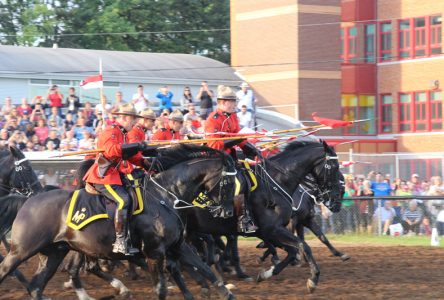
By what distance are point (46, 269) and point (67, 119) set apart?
441 inches

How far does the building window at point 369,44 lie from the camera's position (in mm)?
38250

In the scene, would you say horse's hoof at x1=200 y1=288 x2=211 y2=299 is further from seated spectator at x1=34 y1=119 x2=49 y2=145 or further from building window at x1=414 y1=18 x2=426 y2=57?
building window at x1=414 y1=18 x2=426 y2=57

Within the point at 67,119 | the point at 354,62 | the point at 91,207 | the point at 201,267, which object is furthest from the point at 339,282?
the point at 354,62

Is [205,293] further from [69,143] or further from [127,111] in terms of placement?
[69,143]

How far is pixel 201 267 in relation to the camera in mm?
10617

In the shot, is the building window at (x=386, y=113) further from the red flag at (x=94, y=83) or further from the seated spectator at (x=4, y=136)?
the seated spectator at (x=4, y=136)

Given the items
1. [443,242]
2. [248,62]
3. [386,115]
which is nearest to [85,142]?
[443,242]

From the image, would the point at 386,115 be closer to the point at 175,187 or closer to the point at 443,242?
the point at 443,242

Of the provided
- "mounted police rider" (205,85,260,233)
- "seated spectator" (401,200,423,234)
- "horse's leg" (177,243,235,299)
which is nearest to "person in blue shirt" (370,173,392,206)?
"seated spectator" (401,200,423,234)

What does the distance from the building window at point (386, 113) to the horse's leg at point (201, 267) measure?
1121 inches

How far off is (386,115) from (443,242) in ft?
63.1

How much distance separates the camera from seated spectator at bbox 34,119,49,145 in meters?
20.1

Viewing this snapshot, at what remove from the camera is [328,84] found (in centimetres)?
3578

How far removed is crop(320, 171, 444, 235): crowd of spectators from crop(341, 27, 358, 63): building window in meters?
17.3
